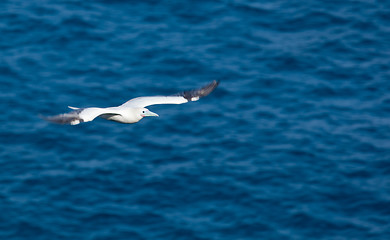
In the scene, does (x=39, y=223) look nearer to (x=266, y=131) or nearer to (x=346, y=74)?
(x=266, y=131)

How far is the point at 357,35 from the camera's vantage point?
49.5 m

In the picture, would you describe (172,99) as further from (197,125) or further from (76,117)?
(197,125)

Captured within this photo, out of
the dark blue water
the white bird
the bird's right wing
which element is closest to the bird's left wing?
the white bird

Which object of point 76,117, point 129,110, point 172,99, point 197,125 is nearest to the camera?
point 76,117

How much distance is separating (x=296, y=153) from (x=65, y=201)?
11883 millimetres

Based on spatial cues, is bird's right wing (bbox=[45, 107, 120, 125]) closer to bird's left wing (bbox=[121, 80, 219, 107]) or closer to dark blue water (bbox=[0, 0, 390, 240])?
bird's left wing (bbox=[121, 80, 219, 107])

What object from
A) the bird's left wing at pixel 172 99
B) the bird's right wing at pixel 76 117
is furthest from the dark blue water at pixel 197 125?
the bird's right wing at pixel 76 117

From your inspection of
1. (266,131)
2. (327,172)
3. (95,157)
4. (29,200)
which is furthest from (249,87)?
(29,200)

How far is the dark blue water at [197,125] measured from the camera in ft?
131

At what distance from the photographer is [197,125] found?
43.1m

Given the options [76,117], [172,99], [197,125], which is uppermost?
[197,125]

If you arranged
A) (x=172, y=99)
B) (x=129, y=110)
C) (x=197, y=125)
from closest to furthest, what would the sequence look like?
(x=129, y=110) → (x=172, y=99) → (x=197, y=125)

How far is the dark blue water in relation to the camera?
131 ft

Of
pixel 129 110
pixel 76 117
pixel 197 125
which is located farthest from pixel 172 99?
pixel 197 125
